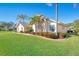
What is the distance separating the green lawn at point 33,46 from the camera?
12.3ft

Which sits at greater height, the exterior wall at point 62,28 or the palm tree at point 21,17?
the palm tree at point 21,17

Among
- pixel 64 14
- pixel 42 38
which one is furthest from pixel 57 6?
A: pixel 42 38

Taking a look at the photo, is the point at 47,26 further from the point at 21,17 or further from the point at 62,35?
the point at 21,17

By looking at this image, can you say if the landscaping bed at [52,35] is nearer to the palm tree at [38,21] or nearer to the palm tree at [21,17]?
the palm tree at [38,21]

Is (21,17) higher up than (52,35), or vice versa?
(21,17)

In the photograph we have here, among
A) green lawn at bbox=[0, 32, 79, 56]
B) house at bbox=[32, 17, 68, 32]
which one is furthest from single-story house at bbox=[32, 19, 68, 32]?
green lawn at bbox=[0, 32, 79, 56]

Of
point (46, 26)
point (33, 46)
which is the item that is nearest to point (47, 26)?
point (46, 26)

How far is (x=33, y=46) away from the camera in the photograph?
3.77 metres

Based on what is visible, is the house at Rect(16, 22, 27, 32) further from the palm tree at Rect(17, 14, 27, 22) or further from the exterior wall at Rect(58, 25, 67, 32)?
the exterior wall at Rect(58, 25, 67, 32)

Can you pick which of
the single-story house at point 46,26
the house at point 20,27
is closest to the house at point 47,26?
the single-story house at point 46,26

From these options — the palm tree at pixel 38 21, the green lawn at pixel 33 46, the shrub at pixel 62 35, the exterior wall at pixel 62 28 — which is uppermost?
the palm tree at pixel 38 21

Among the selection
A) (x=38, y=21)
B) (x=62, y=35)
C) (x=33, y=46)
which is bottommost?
(x=33, y=46)

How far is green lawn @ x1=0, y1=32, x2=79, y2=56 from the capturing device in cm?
374

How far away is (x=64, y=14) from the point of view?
148 inches
